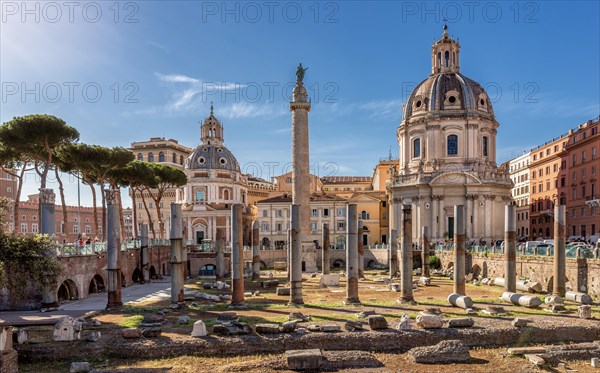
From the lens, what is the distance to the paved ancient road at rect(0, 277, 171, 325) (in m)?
18.9

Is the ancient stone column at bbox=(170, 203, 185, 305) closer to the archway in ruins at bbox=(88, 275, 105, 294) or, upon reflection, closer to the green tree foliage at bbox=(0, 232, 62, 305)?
the green tree foliage at bbox=(0, 232, 62, 305)

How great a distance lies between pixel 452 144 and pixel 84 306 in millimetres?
40457

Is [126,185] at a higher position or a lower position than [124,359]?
higher

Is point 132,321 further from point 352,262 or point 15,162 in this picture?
point 15,162

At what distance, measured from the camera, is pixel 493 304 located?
2248 cm

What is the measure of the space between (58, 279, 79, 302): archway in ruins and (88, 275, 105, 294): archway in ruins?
10.00 ft

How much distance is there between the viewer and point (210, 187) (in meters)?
66.9

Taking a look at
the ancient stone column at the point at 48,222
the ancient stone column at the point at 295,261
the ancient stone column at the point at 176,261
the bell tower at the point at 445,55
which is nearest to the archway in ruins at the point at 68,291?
the ancient stone column at the point at 48,222

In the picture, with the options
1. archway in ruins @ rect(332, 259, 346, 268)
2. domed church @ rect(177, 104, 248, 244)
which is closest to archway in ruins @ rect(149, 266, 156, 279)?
archway in ruins @ rect(332, 259, 346, 268)

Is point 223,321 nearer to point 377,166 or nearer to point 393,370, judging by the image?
point 393,370

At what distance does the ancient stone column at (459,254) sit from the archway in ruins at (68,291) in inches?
811

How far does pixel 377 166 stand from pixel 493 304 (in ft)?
159

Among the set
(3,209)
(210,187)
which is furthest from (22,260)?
(210,187)

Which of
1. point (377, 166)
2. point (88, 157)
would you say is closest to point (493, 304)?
point (88, 157)
